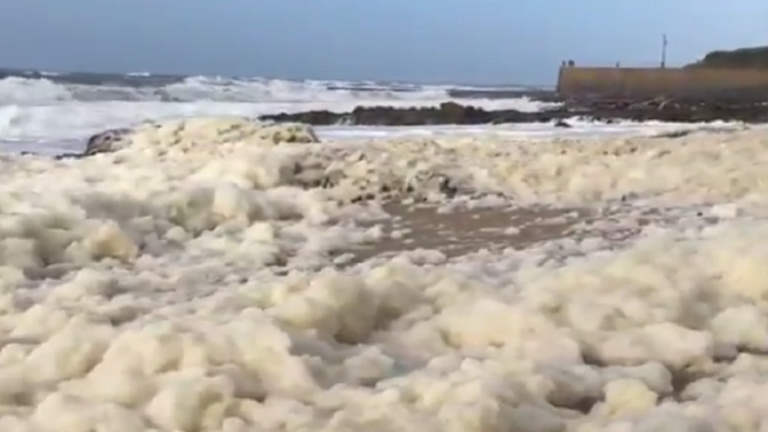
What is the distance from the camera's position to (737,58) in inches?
1629

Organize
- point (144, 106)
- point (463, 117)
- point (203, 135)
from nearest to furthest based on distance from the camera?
point (203, 135) → point (463, 117) → point (144, 106)

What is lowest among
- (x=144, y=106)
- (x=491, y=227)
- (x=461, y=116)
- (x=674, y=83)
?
(x=144, y=106)

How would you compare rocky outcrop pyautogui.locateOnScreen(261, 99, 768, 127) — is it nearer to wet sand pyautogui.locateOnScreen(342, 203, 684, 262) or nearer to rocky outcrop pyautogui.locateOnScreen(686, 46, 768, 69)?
wet sand pyautogui.locateOnScreen(342, 203, 684, 262)

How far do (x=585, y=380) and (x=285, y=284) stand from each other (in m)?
0.80

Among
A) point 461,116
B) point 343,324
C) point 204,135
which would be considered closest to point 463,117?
point 461,116

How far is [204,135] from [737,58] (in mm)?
38052

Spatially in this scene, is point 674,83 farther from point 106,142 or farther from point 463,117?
point 106,142

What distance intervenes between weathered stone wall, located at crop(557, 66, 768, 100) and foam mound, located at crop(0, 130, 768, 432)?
29.0 m

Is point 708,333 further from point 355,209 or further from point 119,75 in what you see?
point 119,75

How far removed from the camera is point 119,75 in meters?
40.0

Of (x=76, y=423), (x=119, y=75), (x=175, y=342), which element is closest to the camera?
(x=76, y=423)

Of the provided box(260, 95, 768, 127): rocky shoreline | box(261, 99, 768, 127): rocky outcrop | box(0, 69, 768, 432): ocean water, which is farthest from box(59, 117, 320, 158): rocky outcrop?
box(261, 99, 768, 127): rocky outcrop

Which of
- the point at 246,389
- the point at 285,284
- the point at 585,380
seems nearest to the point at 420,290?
the point at 285,284

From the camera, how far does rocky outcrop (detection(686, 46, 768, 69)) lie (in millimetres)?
39906
